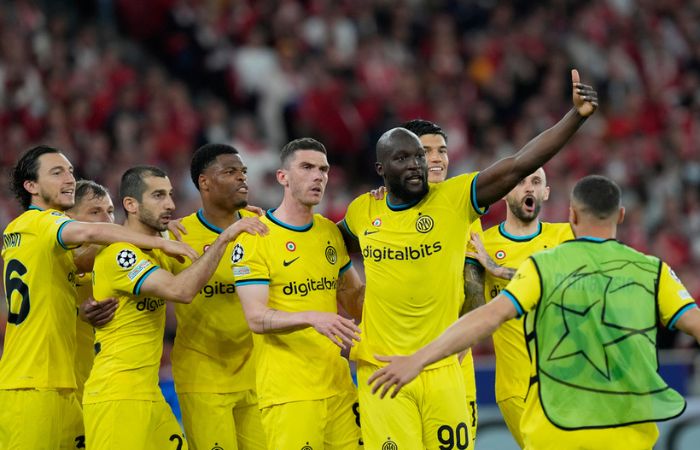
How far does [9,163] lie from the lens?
15781mm

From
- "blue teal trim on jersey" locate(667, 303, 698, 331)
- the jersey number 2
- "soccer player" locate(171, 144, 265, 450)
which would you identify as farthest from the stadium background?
"blue teal trim on jersey" locate(667, 303, 698, 331)

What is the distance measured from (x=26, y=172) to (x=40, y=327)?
119 cm

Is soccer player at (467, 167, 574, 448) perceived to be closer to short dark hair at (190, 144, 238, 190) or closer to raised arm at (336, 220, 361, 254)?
raised arm at (336, 220, 361, 254)

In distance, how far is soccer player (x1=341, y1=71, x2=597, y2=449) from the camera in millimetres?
7953

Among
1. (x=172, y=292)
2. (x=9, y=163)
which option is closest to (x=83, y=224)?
(x=172, y=292)

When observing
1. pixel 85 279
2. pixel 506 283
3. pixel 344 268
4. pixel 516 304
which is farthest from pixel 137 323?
pixel 516 304

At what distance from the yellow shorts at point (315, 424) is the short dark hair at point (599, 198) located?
2.57 m

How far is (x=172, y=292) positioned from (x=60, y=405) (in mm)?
1304

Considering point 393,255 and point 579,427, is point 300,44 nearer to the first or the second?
point 393,255

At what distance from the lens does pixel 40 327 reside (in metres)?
8.53

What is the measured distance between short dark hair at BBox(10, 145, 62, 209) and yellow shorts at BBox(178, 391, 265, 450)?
1.93m

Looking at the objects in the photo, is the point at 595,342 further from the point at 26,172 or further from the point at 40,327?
the point at 26,172

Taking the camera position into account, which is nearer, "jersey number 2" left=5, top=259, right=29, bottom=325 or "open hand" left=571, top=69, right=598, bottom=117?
"open hand" left=571, top=69, right=598, bottom=117

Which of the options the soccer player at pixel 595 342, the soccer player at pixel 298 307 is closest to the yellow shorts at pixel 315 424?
the soccer player at pixel 298 307
